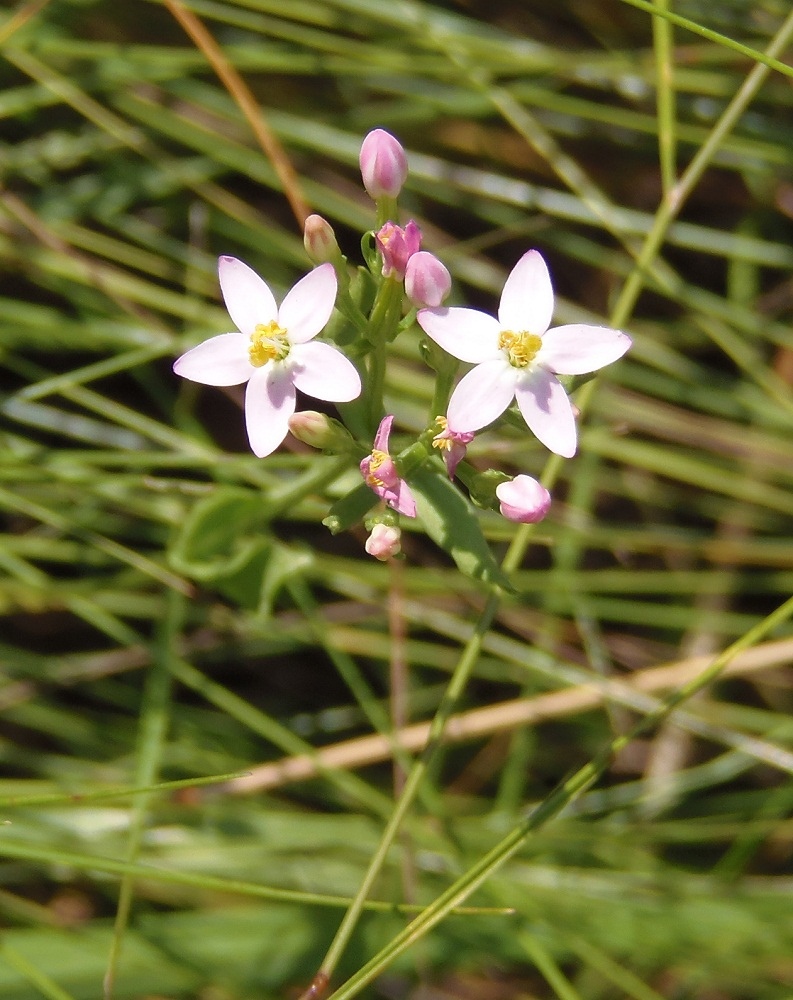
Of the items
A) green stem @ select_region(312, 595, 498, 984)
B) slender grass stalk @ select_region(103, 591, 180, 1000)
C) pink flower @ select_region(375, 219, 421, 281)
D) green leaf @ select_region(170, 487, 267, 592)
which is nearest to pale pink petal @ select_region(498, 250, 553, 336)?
pink flower @ select_region(375, 219, 421, 281)

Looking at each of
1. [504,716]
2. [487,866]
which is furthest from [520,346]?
[504,716]

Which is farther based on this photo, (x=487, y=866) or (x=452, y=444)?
(x=487, y=866)

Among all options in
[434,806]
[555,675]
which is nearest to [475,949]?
[434,806]

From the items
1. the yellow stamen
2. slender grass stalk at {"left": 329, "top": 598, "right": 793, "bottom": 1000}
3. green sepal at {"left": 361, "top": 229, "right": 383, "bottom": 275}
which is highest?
green sepal at {"left": 361, "top": 229, "right": 383, "bottom": 275}

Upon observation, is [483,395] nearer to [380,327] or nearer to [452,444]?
[452,444]

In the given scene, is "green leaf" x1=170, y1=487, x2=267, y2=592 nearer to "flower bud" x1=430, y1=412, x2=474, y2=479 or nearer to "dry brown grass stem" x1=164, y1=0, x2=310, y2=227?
"flower bud" x1=430, y1=412, x2=474, y2=479

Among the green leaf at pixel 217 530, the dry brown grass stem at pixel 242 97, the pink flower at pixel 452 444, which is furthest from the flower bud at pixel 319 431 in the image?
the dry brown grass stem at pixel 242 97

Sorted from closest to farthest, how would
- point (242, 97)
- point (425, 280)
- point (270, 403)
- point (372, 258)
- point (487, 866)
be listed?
point (425, 280)
point (270, 403)
point (372, 258)
point (487, 866)
point (242, 97)

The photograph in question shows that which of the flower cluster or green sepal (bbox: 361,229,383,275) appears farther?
green sepal (bbox: 361,229,383,275)
